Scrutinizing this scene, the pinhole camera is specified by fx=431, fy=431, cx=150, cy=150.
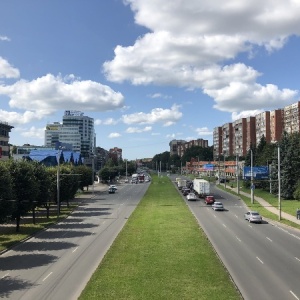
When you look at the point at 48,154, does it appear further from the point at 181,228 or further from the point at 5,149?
the point at 181,228

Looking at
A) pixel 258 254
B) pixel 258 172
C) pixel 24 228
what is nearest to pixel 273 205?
pixel 258 172

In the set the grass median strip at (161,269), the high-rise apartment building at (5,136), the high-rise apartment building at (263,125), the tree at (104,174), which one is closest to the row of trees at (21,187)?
the grass median strip at (161,269)

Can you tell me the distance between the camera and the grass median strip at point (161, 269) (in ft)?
67.2

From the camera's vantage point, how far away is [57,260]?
29.4 meters

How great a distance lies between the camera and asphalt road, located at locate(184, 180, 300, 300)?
21.6m

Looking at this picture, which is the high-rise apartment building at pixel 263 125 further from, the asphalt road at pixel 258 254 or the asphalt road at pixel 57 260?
the asphalt road at pixel 57 260

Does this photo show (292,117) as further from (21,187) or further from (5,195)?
(5,195)

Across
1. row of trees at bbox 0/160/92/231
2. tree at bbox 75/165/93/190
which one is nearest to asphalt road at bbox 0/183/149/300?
row of trees at bbox 0/160/92/231

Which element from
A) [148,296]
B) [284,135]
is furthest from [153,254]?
[284,135]

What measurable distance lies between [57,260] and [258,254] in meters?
14.0

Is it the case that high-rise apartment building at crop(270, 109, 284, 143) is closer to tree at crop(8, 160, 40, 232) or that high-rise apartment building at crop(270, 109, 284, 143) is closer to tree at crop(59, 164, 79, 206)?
tree at crop(59, 164, 79, 206)

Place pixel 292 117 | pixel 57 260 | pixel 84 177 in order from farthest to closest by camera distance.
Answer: pixel 292 117
pixel 84 177
pixel 57 260

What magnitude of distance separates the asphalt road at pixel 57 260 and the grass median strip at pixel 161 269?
3.77 ft

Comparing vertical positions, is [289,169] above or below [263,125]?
below
